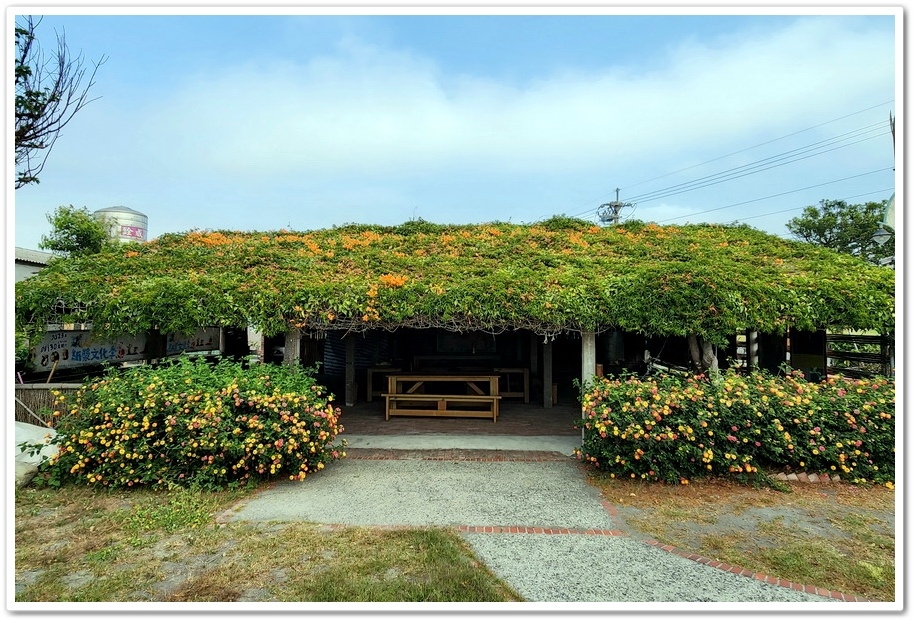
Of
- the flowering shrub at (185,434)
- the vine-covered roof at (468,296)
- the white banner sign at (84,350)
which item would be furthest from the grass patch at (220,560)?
the white banner sign at (84,350)

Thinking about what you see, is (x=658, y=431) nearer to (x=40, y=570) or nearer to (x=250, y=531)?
(x=250, y=531)

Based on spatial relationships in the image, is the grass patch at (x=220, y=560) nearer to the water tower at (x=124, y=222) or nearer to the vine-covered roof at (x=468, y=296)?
the vine-covered roof at (x=468, y=296)

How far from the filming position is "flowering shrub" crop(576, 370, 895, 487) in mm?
5402

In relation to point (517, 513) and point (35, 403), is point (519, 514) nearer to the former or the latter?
point (517, 513)

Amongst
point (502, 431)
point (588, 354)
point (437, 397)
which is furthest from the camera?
point (437, 397)

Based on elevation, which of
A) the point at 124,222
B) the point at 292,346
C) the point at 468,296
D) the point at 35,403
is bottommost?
the point at 35,403

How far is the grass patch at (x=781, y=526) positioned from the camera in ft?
11.8

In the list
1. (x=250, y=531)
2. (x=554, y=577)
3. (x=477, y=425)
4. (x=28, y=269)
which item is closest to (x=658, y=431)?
(x=554, y=577)

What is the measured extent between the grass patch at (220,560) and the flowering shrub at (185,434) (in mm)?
518

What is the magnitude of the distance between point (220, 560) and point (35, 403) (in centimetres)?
506

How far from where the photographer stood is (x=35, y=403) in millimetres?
6555

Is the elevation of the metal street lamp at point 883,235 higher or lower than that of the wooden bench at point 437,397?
higher

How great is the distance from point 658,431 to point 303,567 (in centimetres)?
410

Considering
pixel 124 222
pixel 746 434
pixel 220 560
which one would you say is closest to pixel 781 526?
pixel 746 434
